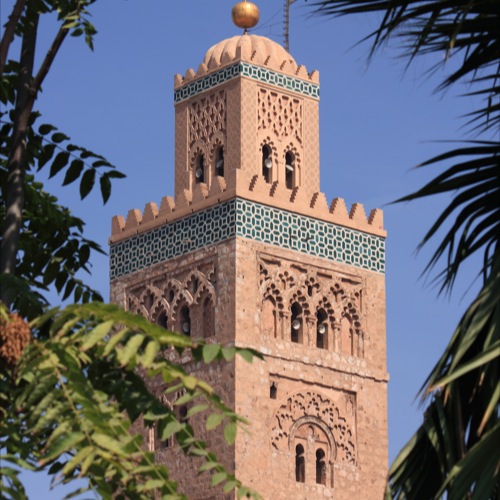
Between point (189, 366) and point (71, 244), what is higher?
point (189, 366)

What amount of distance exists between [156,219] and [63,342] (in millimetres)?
27401

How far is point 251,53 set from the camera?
3238 cm

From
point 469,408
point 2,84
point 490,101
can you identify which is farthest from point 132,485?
point 2,84

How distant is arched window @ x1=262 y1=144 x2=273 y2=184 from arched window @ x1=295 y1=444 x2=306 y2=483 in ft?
15.0

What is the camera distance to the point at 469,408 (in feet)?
18.5

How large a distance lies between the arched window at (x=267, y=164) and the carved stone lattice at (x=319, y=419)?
12.4 ft

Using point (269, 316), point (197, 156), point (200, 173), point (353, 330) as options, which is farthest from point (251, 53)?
point (353, 330)

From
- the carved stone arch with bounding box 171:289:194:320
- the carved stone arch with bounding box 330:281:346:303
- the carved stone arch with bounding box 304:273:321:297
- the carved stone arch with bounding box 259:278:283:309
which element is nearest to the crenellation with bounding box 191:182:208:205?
the carved stone arch with bounding box 171:289:194:320

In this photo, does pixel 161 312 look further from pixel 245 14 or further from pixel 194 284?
pixel 245 14

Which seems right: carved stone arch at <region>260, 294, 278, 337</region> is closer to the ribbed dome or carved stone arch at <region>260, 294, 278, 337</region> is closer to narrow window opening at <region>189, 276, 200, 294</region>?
narrow window opening at <region>189, 276, 200, 294</region>

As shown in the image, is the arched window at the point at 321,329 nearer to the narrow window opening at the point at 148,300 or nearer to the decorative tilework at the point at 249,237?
the decorative tilework at the point at 249,237

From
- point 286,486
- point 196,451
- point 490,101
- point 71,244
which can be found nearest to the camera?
point 196,451

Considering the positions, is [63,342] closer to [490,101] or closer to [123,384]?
[123,384]

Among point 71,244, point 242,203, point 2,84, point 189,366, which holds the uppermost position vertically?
point 242,203
